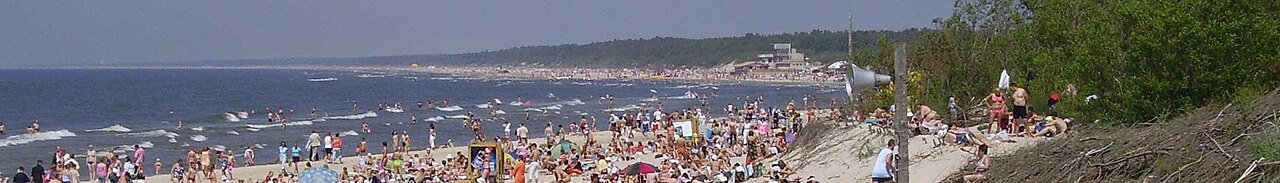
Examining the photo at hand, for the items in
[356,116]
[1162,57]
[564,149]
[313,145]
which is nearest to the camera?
[1162,57]

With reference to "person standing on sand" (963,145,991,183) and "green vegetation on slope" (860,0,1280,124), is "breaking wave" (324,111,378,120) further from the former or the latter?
"person standing on sand" (963,145,991,183)

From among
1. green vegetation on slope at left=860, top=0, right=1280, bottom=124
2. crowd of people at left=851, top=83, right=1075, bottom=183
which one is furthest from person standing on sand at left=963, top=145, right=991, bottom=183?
green vegetation on slope at left=860, top=0, right=1280, bottom=124

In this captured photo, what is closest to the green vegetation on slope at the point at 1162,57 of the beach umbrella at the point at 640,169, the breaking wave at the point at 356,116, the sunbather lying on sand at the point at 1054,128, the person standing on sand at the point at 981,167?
the sunbather lying on sand at the point at 1054,128

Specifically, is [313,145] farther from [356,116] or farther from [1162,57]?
[356,116]

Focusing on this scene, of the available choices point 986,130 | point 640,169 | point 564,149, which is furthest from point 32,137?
point 986,130

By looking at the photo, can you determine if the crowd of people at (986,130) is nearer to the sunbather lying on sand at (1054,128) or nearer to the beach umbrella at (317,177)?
the sunbather lying on sand at (1054,128)

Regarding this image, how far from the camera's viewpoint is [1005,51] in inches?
826

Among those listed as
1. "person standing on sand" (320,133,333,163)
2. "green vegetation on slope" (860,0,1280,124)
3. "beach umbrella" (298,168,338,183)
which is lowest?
"person standing on sand" (320,133,333,163)

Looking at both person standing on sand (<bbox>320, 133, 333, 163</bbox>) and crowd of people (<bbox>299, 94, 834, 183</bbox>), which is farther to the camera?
person standing on sand (<bbox>320, 133, 333, 163</bbox>)

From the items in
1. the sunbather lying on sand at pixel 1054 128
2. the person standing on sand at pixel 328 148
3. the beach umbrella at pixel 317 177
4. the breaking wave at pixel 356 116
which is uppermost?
the sunbather lying on sand at pixel 1054 128

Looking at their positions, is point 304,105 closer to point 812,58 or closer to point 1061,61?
point 1061,61

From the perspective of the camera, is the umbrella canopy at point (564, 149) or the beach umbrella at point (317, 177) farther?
the umbrella canopy at point (564, 149)

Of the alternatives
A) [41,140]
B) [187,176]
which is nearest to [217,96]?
[41,140]

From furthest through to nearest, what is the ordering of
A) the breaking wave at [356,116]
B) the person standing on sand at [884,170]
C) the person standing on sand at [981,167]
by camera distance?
1. the breaking wave at [356,116]
2. the person standing on sand at [884,170]
3. the person standing on sand at [981,167]
